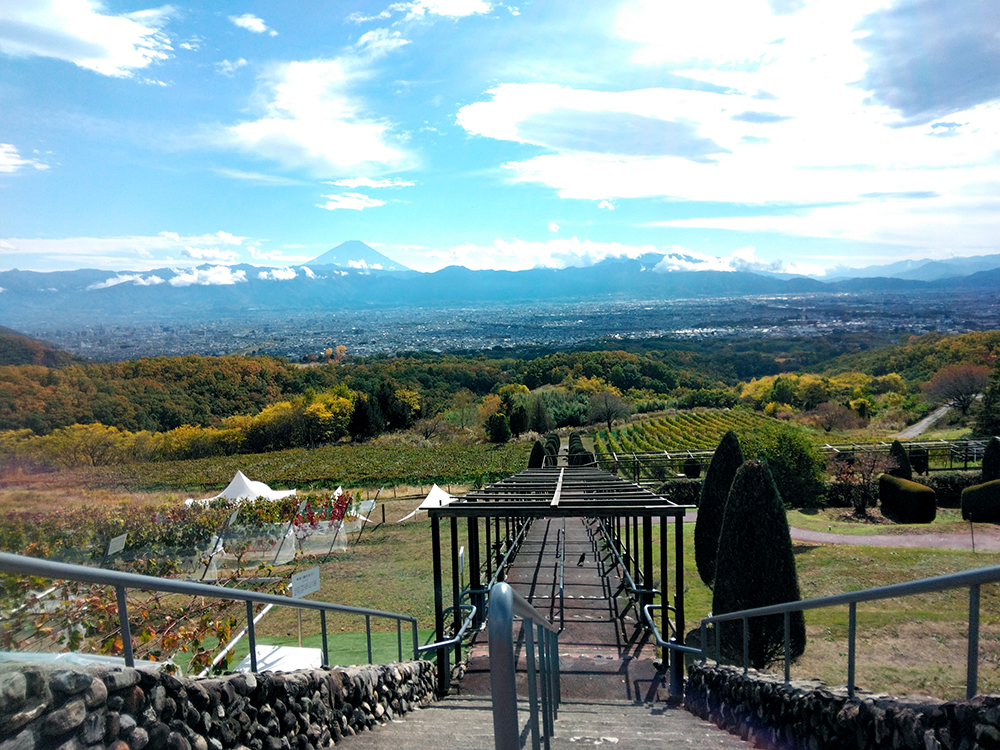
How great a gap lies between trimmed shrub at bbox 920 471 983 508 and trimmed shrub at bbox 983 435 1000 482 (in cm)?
266

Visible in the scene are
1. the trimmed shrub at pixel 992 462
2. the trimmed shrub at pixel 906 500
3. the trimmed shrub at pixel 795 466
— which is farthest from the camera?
the trimmed shrub at pixel 795 466

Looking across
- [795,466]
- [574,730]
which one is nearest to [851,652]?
[574,730]

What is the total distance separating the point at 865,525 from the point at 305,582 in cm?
1890

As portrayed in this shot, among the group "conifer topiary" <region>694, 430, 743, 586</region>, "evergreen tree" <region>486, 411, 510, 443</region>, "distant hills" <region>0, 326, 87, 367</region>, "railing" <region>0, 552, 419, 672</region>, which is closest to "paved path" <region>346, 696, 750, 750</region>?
"railing" <region>0, 552, 419, 672</region>

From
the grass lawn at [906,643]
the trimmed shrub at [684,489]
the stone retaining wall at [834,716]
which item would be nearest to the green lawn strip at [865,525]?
the trimmed shrub at [684,489]

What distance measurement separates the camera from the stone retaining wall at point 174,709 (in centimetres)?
177

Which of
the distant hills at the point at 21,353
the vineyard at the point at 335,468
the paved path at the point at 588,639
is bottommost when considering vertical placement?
the vineyard at the point at 335,468

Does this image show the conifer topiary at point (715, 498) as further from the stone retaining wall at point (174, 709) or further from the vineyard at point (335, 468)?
the vineyard at point (335, 468)

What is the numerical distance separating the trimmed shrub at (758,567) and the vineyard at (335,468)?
19.7 metres

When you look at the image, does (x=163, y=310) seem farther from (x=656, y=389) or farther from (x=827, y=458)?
(x=827, y=458)

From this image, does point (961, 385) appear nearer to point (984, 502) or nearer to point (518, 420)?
point (518, 420)

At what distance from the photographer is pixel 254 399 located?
56500mm

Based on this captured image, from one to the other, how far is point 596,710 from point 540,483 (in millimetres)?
3376

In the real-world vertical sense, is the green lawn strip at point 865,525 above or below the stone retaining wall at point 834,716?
below
